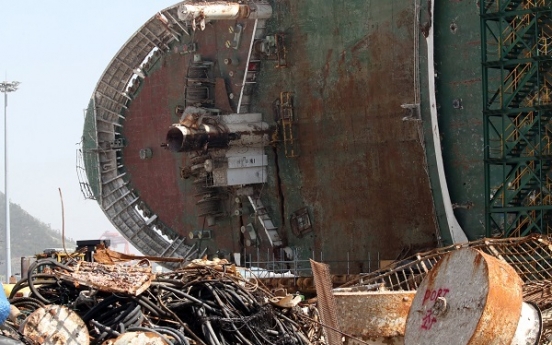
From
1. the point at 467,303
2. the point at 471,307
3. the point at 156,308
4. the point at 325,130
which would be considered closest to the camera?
the point at 471,307

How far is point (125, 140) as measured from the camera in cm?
5419

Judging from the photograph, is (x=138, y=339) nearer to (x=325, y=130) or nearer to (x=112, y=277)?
(x=112, y=277)

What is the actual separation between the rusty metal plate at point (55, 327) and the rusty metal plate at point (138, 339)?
24.4 inches

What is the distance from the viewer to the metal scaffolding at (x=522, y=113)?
3738cm

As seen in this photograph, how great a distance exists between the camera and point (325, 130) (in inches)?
1811

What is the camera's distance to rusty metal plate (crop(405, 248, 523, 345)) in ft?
69.7

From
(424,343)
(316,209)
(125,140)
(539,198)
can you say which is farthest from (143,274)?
(125,140)

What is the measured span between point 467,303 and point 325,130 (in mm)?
24491

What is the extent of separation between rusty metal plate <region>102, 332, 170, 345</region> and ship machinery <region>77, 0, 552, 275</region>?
59.0ft

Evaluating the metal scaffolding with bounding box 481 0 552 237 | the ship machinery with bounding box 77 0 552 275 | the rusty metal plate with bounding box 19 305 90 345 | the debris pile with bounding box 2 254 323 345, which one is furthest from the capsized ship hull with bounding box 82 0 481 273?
the rusty metal plate with bounding box 19 305 90 345

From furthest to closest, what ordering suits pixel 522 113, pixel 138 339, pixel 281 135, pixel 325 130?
pixel 281 135 → pixel 325 130 → pixel 522 113 → pixel 138 339

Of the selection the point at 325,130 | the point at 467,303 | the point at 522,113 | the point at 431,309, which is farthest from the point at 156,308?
the point at 325,130

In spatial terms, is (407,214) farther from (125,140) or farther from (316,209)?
(125,140)

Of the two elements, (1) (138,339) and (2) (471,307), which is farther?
(2) (471,307)
